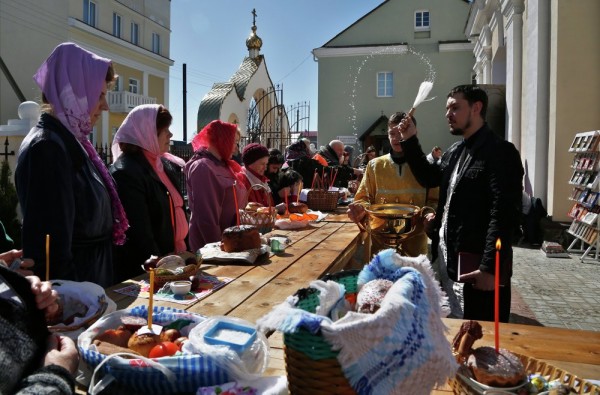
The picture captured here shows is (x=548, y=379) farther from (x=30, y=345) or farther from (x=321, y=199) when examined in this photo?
(x=321, y=199)

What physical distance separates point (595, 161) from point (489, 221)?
5.58 m

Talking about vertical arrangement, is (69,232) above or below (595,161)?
below

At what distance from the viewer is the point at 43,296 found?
1296 mm

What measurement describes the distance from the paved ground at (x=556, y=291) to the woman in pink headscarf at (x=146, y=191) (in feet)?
11.2

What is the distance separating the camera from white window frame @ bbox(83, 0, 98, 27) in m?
22.1

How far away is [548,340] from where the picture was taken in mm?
1717

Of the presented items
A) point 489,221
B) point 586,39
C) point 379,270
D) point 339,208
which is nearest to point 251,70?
point 586,39

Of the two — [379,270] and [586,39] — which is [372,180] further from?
[586,39]

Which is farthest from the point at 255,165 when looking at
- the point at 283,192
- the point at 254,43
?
the point at 254,43

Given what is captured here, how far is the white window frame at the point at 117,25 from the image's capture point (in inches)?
953

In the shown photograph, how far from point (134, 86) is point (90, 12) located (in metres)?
4.13

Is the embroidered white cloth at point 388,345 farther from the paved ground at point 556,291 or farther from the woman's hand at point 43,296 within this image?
the paved ground at point 556,291

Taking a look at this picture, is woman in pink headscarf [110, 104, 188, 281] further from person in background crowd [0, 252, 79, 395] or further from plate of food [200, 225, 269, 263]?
person in background crowd [0, 252, 79, 395]

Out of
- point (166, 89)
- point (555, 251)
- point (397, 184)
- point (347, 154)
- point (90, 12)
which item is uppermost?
point (90, 12)
